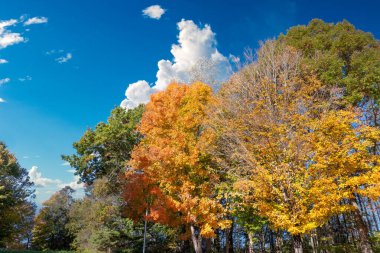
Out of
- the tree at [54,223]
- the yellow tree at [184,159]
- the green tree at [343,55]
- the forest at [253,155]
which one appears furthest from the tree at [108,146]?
the green tree at [343,55]

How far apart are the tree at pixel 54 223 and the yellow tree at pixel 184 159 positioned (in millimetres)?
22341

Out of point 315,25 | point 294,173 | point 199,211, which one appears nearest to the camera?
point 294,173

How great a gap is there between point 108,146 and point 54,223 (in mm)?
18296

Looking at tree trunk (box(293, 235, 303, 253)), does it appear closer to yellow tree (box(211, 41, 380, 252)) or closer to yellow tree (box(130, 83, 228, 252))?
yellow tree (box(211, 41, 380, 252))

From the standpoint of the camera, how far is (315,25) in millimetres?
17906

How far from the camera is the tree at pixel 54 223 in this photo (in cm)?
3347

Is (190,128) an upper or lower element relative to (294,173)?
upper

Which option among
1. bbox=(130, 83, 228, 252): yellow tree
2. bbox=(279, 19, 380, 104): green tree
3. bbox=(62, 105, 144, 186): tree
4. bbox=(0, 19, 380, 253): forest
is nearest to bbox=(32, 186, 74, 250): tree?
bbox=(0, 19, 380, 253): forest

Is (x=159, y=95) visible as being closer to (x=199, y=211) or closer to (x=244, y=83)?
(x=244, y=83)

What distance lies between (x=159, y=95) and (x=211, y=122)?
567 centimetres

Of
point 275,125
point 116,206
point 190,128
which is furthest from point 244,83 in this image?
point 116,206

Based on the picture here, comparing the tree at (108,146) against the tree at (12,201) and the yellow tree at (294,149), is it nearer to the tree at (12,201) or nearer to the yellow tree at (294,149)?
the tree at (12,201)

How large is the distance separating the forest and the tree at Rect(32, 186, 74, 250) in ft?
25.9

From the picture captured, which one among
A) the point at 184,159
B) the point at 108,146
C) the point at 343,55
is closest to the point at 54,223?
the point at 108,146
